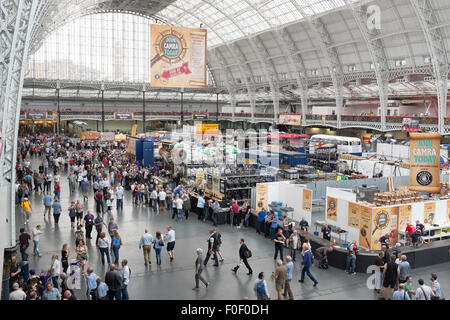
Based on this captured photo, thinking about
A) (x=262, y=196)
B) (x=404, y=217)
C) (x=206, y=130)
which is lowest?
(x=404, y=217)

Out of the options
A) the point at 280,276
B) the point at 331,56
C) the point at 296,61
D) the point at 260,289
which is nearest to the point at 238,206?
the point at 280,276

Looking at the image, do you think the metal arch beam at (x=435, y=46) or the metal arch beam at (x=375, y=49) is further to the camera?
the metal arch beam at (x=375, y=49)

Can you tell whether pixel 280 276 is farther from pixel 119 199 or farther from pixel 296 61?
pixel 296 61

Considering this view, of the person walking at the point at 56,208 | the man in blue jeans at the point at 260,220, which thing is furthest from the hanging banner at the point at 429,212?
the person walking at the point at 56,208

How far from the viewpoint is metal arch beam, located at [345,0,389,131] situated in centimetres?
3495

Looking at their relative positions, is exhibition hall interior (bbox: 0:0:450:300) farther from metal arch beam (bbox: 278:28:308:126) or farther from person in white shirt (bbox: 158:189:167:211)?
metal arch beam (bbox: 278:28:308:126)

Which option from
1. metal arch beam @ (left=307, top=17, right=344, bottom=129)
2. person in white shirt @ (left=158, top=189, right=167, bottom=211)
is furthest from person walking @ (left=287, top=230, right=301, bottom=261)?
metal arch beam @ (left=307, top=17, right=344, bottom=129)

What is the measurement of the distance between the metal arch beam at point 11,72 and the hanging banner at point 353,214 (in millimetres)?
10848

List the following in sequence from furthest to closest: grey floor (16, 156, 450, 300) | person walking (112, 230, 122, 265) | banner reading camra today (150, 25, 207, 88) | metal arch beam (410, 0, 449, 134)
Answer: metal arch beam (410, 0, 449, 134) → banner reading camra today (150, 25, 207, 88) → person walking (112, 230, 122, 265) → grey floor (16, 156, 450, 300)

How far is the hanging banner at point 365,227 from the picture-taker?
544 inches

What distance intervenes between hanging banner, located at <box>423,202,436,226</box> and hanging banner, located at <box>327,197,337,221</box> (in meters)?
3.16

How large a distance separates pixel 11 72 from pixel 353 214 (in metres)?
11.5

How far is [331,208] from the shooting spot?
15836 mm

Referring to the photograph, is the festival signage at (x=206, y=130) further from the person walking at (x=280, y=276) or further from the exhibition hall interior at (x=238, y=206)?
the person walking at (x=280, y=276)
